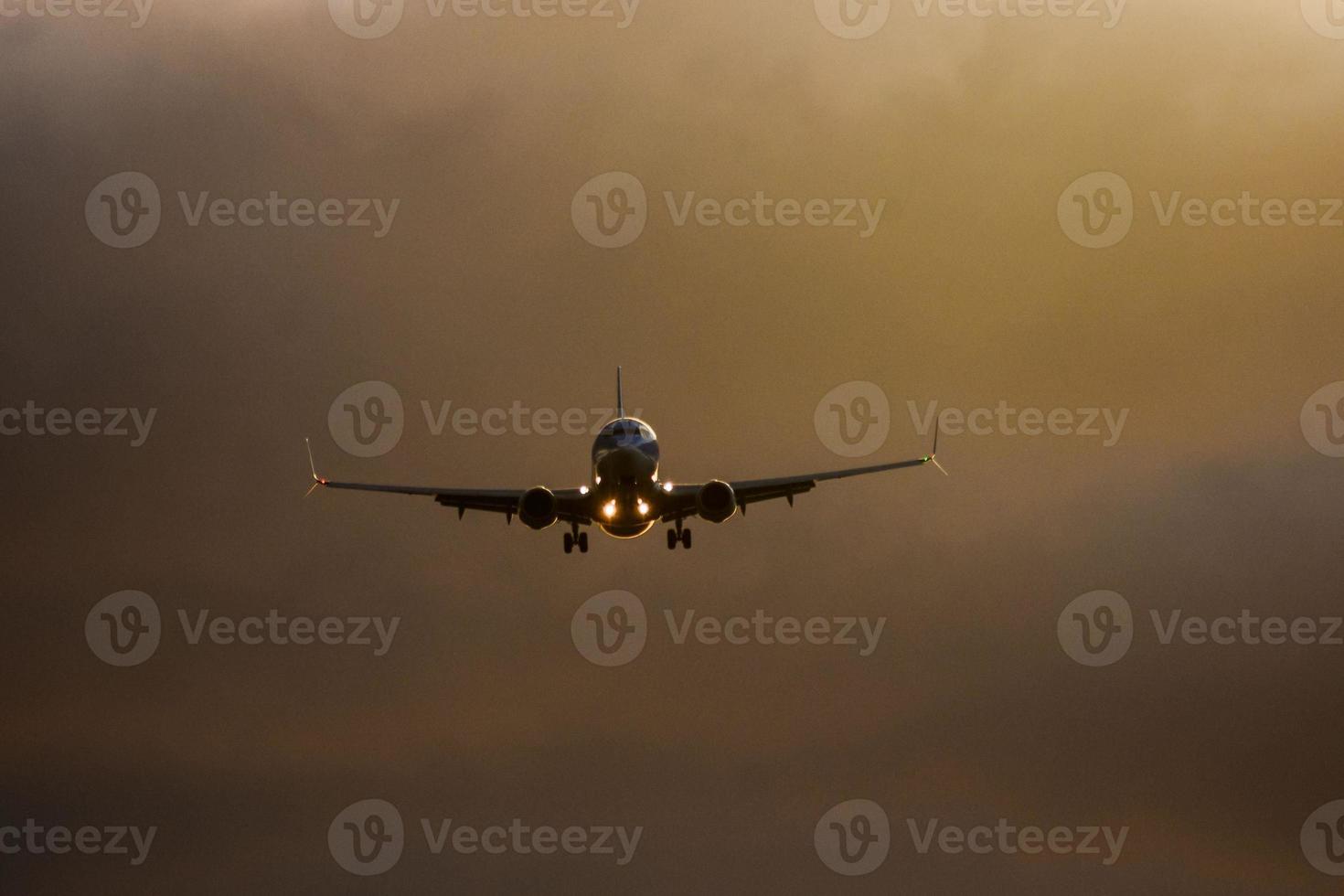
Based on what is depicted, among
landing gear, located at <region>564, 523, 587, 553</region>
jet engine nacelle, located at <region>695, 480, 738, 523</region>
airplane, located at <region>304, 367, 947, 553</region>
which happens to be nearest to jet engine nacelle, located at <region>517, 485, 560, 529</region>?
airplane, located at <region>304, 367, 947, 553</region>

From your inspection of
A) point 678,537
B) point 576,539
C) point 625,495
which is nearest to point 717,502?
point 625,495

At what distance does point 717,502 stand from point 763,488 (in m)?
6.92

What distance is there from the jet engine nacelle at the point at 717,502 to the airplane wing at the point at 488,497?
5110 mm

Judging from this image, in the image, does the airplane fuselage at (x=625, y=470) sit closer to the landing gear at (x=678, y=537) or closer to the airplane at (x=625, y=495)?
the airplane at (x=625, y=495)

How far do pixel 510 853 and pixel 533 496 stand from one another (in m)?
87.2

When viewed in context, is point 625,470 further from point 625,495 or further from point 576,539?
point 576,539

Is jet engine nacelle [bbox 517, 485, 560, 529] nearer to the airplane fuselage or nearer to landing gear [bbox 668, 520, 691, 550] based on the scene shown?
the airplane fuselage

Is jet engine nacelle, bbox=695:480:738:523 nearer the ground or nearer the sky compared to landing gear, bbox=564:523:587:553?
nearer the ground

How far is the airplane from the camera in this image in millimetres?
61875

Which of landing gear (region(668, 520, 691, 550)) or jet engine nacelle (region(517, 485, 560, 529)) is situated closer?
jet engine nacelle (region(517, 485, 560, 529))

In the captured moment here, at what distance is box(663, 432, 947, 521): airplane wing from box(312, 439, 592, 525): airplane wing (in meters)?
3.72

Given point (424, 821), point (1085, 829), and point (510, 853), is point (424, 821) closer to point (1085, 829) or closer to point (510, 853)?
point (510, 853)

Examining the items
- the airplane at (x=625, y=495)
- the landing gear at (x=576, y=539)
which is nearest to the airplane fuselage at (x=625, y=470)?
the airplane at (x=625, y=495)

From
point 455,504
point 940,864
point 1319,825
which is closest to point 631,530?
point 455,504
